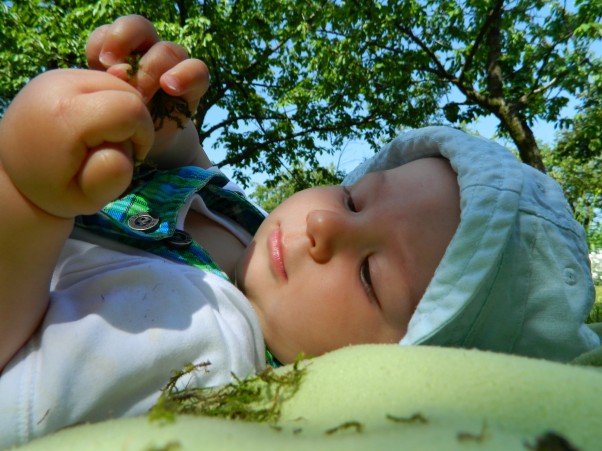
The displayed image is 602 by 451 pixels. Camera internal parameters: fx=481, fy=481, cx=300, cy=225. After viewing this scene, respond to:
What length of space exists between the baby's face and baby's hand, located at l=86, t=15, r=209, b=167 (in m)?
0.41

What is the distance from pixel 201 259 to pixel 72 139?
551 millimetres

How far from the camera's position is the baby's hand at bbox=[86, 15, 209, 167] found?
3.13ft

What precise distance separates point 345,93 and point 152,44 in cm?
675

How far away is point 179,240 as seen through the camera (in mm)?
1189

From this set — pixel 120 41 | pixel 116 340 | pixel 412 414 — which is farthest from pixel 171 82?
pixel 412 414

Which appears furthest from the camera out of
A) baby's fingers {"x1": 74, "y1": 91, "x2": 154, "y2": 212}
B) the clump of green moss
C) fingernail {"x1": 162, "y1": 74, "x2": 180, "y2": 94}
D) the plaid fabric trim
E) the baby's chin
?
the baby's chin

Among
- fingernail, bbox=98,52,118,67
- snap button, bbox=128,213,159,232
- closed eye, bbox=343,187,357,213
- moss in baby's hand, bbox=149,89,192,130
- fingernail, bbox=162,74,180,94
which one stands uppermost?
fingernail, bbox=98,52,118,67

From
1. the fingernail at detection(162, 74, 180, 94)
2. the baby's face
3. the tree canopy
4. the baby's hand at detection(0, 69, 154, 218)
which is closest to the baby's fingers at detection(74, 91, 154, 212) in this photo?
the baby's hand at detection(0, 69, 154, 218)

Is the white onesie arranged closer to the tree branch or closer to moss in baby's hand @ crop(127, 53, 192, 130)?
moss in baby's hand @ crop(127, 53, 192, 130)

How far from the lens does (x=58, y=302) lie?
2.91 ft

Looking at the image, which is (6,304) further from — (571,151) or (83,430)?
(571,151)

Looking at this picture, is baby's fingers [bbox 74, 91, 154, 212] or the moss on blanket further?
baby's fingers [bbox 74, 91, 154, 212]

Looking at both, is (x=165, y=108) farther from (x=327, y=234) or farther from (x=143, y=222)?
(x=327, y=234)

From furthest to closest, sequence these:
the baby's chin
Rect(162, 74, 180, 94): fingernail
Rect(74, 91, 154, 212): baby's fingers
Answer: the baby's chin
Rect(162, 74, 180, 94): fingernail
Rect(74, 91, 154, 212): baby's fingers
